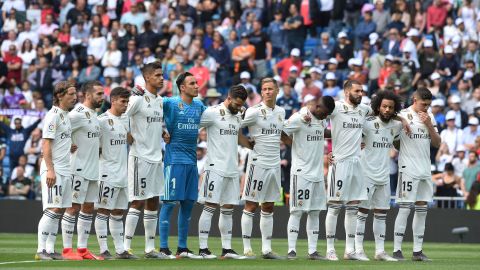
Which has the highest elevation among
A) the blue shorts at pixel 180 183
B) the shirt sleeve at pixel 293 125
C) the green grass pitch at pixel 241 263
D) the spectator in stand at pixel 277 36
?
the spectator in stand at pixel 277 36

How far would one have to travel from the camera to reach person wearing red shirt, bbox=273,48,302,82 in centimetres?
3753

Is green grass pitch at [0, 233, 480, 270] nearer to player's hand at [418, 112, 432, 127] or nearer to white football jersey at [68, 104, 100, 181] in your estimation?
white football jersey at [68, 104, 100, 181]

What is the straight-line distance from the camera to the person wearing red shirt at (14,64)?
132 feet

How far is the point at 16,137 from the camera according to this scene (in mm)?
34875

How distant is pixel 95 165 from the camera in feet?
70.0

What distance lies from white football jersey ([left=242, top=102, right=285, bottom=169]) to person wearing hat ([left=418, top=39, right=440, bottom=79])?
560 inches

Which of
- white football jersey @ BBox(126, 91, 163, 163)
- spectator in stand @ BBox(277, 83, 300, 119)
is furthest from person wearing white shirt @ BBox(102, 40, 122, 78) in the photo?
white football jersey @ BBox(126, 91, 163, 163)

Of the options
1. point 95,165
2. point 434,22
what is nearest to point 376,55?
point 434,22

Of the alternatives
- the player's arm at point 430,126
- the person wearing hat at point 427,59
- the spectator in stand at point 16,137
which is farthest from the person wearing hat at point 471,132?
the spectator in stand at point 16,137

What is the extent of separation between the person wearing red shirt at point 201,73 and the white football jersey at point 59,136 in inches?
651

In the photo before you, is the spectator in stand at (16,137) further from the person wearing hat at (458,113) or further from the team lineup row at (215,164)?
the team lineup row at (215,164)

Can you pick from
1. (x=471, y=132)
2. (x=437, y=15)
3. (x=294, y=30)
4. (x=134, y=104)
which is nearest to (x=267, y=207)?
(x=134, y=104)

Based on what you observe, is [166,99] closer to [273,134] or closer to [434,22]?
[273,134]

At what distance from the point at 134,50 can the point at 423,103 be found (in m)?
18.7
